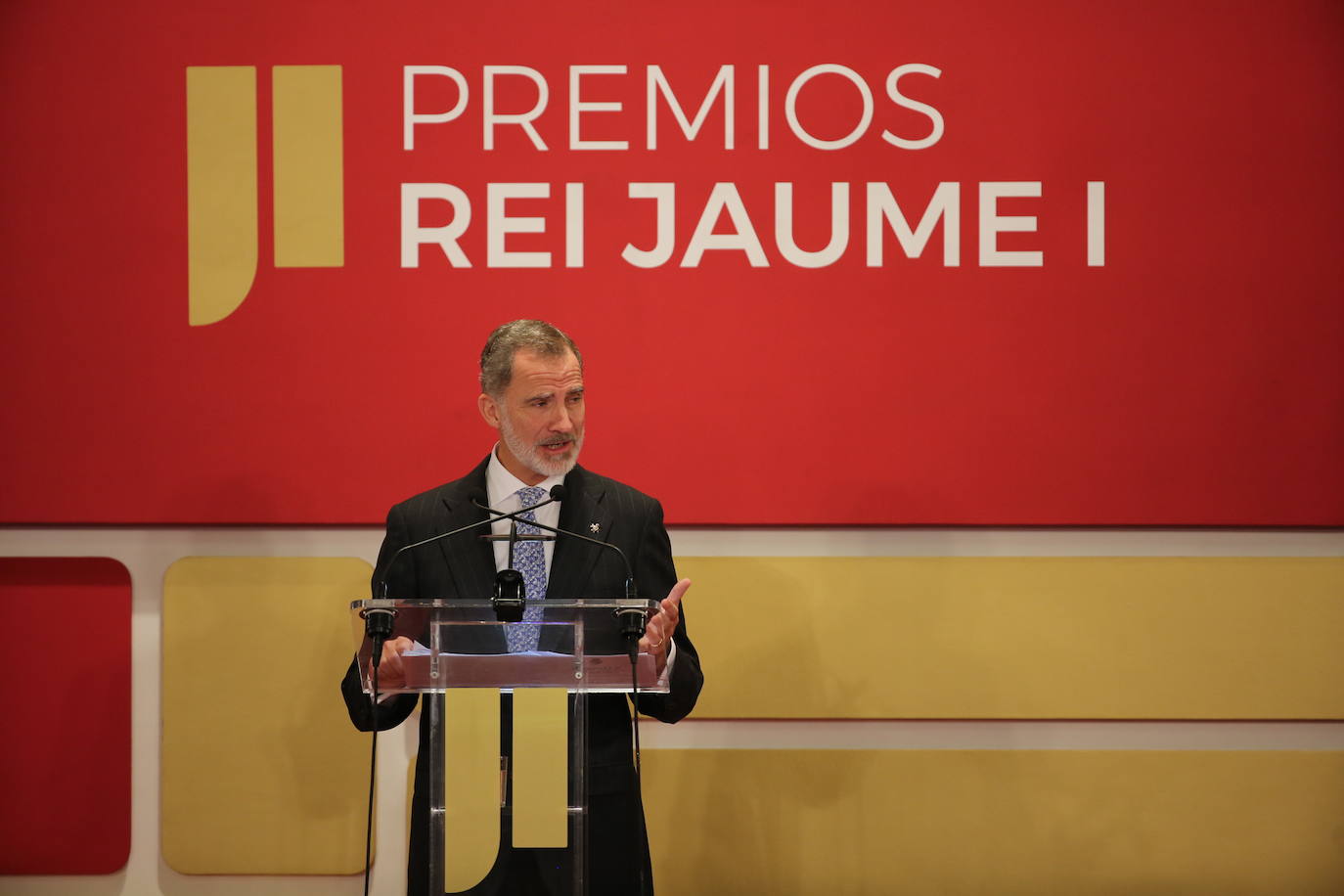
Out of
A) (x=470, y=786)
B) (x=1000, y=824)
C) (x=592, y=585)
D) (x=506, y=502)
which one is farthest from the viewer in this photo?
(x=1000, y=824)

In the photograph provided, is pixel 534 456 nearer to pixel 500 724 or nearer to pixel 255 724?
pixel 500 724

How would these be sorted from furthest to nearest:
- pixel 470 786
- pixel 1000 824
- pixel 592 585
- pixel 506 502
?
pixel 1000 824, pixel 506 502, pixel 592 585, pixel 470 786

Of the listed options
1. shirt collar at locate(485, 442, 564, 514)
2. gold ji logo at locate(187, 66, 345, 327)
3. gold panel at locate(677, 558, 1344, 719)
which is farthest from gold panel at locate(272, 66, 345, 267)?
gold panel at locate(677, 558, 1344, 719)

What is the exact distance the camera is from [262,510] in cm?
328

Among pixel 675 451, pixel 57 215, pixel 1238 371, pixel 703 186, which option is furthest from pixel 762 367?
pixel 57 215

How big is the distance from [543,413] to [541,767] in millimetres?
792

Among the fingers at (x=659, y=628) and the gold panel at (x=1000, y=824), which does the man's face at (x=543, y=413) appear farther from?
the gold panel at (x=1000, y=824)

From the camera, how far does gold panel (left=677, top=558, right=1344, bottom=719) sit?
3.27 meters

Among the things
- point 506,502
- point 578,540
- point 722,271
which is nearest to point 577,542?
point 578,540

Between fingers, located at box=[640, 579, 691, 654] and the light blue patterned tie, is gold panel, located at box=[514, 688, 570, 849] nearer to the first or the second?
fingers, located at box=[640, 579, 691, 654]

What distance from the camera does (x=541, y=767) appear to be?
189 cm

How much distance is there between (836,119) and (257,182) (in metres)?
1.71

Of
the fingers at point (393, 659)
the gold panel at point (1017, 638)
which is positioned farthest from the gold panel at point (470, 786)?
the gold panel at point (1017, 638)

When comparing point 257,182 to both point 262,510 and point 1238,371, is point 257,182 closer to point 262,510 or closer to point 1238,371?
point 262,510
